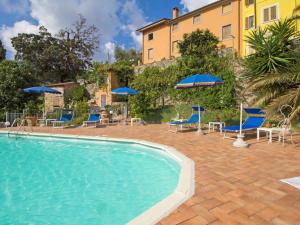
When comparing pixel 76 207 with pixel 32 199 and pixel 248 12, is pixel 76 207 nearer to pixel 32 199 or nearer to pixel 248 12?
pixel 32 199

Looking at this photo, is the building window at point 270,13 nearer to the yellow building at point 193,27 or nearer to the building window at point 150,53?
the yellow building at point 193,27

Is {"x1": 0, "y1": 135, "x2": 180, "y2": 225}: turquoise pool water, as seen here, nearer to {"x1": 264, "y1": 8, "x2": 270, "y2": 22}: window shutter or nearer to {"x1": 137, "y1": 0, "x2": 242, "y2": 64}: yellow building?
{"x1": 137, "y1": 0, "x2": 242, "y2": 64}: yellow building

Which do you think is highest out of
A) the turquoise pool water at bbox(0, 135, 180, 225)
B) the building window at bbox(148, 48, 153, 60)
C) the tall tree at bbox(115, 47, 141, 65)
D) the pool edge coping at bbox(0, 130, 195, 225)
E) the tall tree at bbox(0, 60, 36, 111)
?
the tall tree at bbox(115, 47, 141, 65)

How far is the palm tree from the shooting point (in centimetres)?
1080

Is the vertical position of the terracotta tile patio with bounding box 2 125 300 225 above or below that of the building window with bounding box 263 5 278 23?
below

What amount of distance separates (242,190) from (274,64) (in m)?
10.3

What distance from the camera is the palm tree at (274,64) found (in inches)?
425

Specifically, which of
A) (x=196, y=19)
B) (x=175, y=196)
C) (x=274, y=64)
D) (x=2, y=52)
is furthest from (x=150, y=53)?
(x=175, y=196)

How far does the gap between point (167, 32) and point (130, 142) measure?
23.8 metres

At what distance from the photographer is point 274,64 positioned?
1231 centimetres

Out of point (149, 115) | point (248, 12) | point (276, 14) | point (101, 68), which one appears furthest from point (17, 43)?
point (276, 14)

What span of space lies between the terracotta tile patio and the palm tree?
4927mm

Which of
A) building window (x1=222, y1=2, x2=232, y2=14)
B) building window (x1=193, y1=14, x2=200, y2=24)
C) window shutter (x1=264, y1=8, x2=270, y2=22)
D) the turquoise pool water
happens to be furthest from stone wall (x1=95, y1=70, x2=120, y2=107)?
window shutter (x1=264, y1=8, x2=270, y2=22)

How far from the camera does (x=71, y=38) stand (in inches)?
1448
